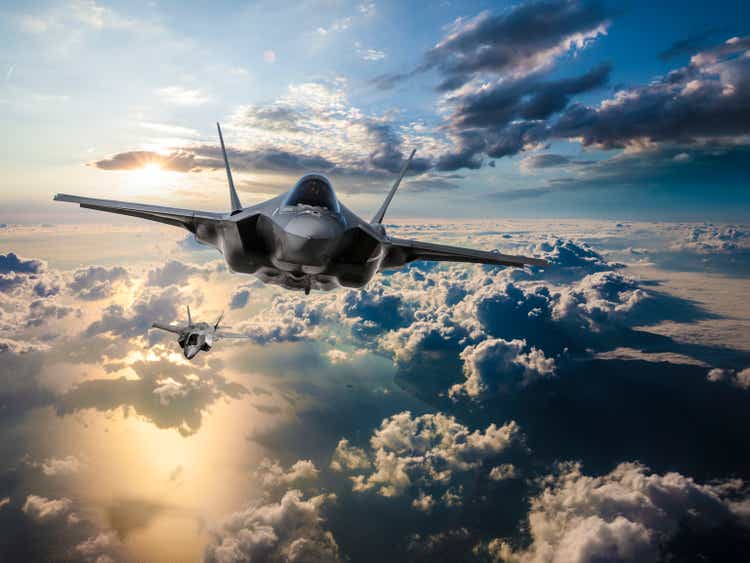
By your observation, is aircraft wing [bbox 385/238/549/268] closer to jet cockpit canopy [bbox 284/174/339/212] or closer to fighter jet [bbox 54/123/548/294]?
fighter jet [bbox 54/123/548/294]

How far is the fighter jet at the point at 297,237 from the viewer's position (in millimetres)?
4398

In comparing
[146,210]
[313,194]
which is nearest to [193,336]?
[146,210]

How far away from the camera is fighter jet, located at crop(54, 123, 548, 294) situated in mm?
4398

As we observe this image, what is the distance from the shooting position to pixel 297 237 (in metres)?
4.23

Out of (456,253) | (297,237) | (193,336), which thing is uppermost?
(297,237)

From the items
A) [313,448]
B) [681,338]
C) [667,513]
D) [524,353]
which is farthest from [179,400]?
[681,338]

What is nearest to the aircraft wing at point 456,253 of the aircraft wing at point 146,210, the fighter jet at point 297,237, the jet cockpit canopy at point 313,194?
the fighter jet at point 297,237

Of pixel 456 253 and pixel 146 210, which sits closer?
pixel 146 210

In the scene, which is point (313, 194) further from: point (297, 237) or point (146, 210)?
point (146, 210)

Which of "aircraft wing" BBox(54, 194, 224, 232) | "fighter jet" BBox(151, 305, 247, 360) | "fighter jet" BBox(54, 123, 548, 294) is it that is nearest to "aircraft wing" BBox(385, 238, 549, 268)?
"fighter jet" BBox(54, 123, 548, 294)

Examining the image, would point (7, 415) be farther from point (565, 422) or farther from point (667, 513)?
point (667, 513)

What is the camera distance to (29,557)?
282 feet

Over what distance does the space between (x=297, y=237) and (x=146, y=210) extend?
4.57 metres

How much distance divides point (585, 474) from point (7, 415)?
229 metres
